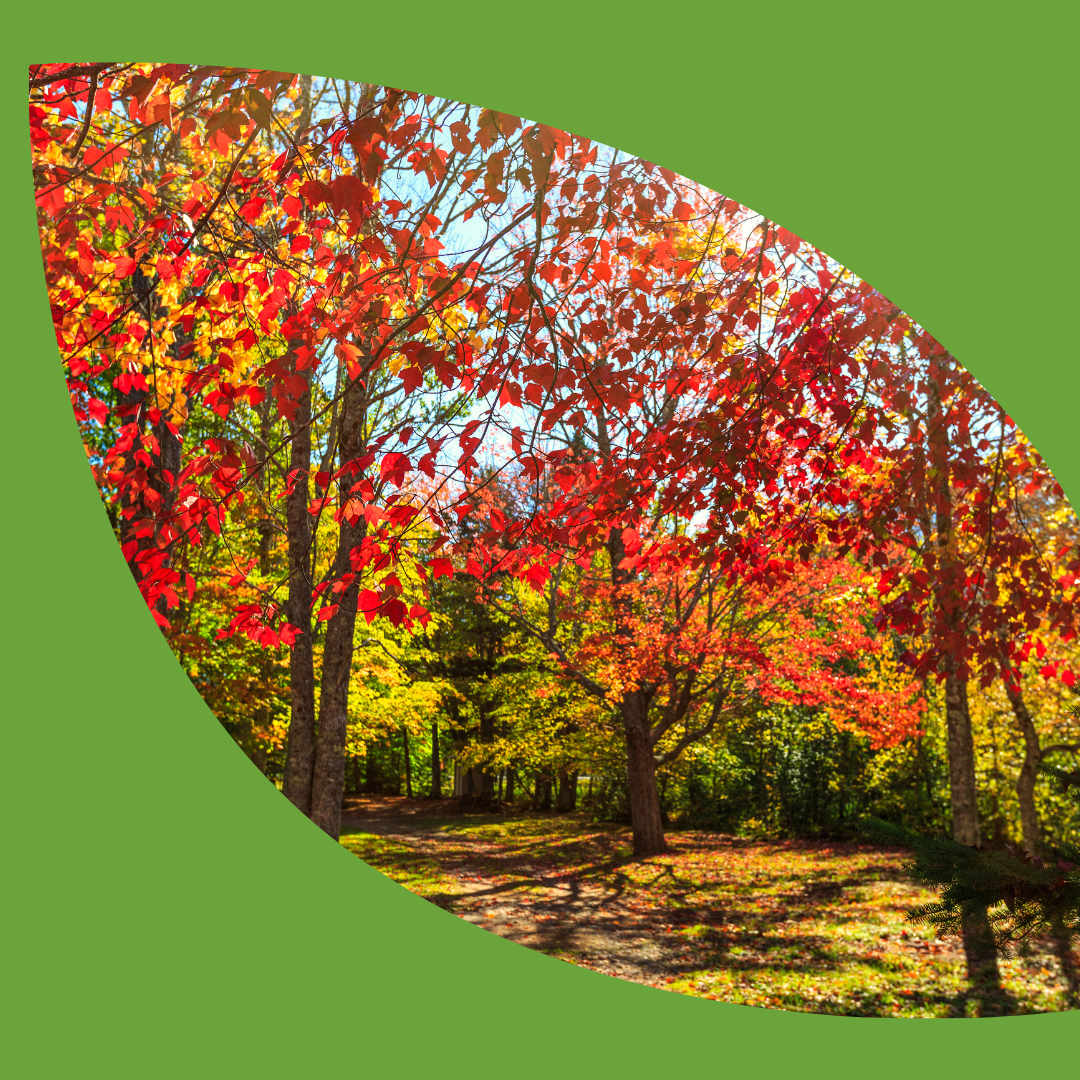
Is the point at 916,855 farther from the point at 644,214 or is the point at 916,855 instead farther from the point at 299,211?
the point at 299,211

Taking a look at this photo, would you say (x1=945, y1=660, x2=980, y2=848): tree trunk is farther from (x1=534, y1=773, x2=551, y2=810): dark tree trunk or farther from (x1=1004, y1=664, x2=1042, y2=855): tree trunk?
(x1=534, y1=773, x2=551, y2=810): dark tree trunk

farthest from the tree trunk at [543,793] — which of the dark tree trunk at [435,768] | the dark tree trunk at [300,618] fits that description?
the dark tree trunk at [300,618]

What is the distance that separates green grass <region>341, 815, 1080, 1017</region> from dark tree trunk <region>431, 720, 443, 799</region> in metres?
0.14

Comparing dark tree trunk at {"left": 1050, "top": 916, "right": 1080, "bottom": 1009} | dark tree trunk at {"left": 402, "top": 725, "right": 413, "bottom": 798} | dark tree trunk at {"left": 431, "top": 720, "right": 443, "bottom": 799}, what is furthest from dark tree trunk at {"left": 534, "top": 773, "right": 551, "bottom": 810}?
dark tree trunk at {"left": 1050, "top": 916, "right": 1080, "bottom": 1009}

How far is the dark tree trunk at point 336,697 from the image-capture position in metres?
3.65

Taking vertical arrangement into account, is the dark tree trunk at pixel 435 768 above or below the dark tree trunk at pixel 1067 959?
above

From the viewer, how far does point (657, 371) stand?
12.0 feet

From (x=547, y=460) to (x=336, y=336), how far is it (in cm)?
106

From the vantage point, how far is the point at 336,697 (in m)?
3.92

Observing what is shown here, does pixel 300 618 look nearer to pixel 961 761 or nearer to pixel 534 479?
pixel 534 479

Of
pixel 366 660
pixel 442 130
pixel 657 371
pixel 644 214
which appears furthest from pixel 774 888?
pixel 442 130

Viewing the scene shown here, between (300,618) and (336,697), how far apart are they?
16.2 inches

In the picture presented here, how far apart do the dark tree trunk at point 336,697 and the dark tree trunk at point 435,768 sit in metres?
0.43

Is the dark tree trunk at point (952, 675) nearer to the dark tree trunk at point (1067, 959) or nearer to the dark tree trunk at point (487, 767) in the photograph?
the dark tree trunk at point (1067, 959)
